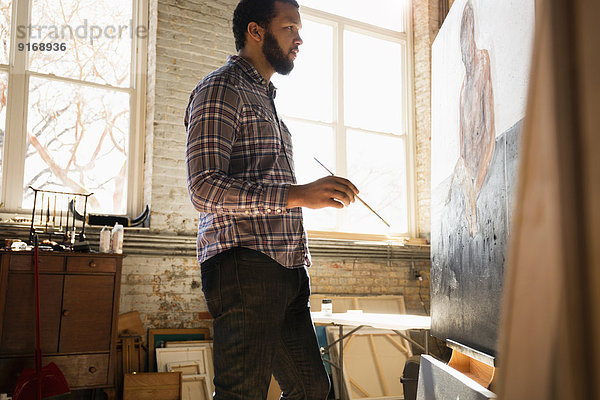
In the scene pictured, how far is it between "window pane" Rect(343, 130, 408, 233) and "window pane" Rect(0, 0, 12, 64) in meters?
3.55

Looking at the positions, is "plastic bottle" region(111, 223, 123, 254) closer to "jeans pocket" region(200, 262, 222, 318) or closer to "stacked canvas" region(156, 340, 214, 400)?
"stacked canvas" region(156, 340, 214, 400)

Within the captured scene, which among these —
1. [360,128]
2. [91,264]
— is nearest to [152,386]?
[91,264]

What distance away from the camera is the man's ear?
1759 mm

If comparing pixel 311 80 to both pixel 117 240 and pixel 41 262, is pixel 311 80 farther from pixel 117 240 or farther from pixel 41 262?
pixel 41 262

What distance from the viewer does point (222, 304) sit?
144cm

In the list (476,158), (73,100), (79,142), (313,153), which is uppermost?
(73,100)

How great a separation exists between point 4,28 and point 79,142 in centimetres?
116

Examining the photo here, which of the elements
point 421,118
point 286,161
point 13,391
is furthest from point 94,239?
point 421,118

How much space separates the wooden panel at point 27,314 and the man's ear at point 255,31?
2601 mm

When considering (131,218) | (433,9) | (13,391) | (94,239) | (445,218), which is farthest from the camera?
(433,9)

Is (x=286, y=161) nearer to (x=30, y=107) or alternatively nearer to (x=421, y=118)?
(x=30, y=107)

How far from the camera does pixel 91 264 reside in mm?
3689

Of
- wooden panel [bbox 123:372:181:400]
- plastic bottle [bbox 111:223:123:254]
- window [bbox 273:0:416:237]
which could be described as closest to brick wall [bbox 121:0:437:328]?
plastic bottle [bbox 111:223:123:254]

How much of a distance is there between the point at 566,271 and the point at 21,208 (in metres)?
4.77
